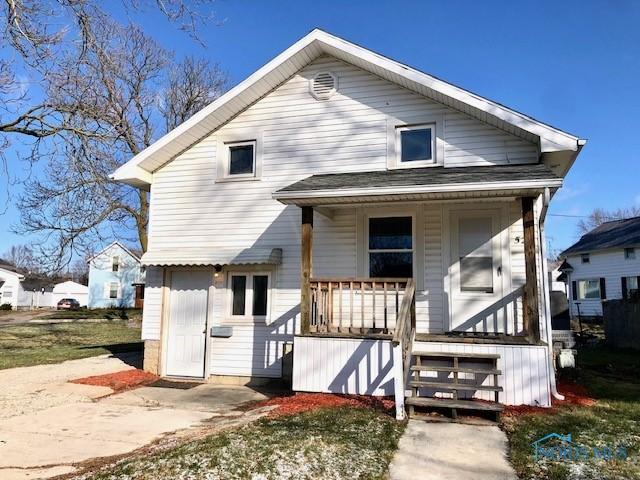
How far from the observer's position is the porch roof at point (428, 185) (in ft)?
22.6

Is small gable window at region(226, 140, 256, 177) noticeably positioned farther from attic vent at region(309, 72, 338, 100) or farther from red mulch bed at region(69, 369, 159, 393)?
red mulch bed at region(69, 369, 159, 393)

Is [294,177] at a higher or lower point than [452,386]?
higher

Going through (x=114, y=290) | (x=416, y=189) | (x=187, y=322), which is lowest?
(x=187, y=322)

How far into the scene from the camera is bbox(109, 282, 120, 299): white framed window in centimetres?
4667

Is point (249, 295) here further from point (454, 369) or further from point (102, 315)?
point (102, 315)

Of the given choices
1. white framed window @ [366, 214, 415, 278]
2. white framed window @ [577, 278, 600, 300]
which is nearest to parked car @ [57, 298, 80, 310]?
white framed window @ [577, 278, 600, 300]

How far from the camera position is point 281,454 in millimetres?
4707

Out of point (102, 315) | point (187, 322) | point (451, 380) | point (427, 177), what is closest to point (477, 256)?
point (427, 177)

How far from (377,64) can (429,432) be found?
6252mm

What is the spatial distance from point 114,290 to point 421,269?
44.2 metres

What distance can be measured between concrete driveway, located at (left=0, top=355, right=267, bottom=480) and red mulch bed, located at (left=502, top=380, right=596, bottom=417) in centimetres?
383

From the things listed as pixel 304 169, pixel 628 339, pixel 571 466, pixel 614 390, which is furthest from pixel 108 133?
pixel 628 339

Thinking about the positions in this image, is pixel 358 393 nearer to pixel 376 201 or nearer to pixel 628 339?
pixel 376 201

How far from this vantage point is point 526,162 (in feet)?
27.0
